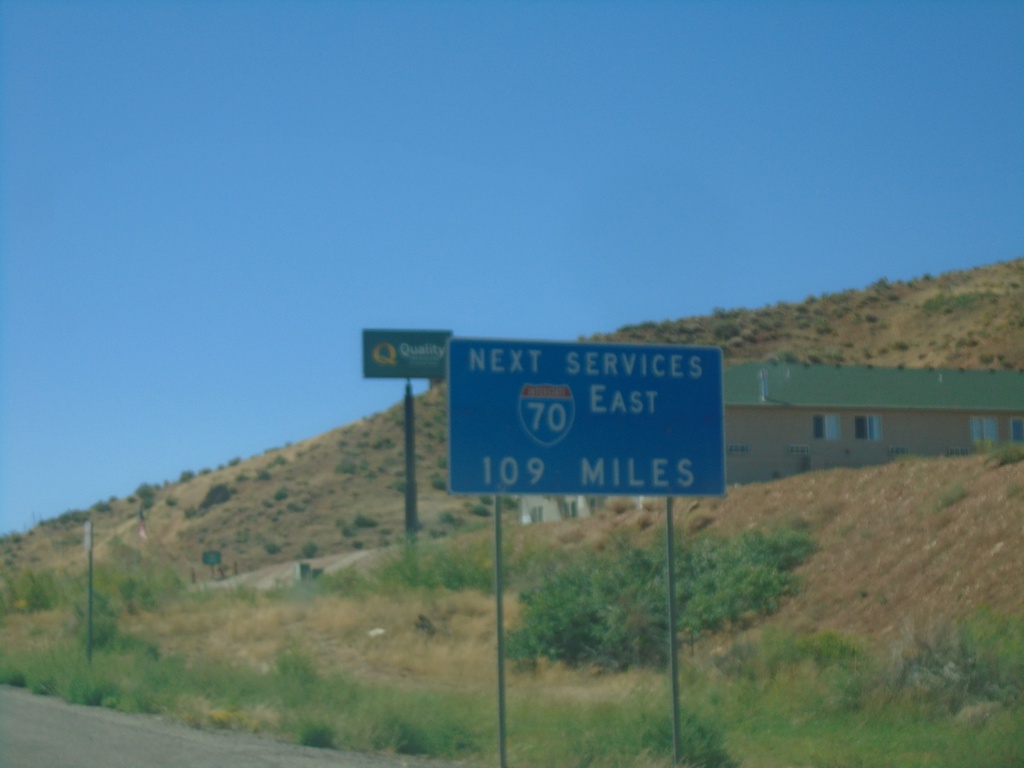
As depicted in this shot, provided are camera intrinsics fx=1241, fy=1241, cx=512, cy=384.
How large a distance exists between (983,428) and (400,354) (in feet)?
89.4

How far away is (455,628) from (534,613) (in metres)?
5.76

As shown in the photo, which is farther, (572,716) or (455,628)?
(455,628)


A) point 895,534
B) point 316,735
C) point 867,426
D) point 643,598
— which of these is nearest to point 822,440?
point 867,426

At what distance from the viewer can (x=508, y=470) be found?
11.5 metres

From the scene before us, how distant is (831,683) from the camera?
17.8 metres

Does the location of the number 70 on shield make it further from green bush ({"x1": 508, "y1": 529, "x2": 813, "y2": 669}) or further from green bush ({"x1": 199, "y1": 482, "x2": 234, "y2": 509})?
green bush ({"x1": 199, "y1": 482, "x2": 234, "y2": 509})

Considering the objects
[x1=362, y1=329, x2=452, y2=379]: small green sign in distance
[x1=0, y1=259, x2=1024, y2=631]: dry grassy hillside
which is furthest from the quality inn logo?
[x1=0, y1=259, x2=1024, y2=631]: dry grassy hillside

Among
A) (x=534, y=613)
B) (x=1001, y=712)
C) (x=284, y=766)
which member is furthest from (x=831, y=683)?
(x=534, y=613)

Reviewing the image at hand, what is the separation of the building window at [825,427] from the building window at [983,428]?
680 centimetres

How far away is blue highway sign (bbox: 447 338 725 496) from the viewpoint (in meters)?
11.4

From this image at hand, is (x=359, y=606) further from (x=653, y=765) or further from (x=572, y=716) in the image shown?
(x=653, y=765)

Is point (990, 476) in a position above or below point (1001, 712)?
above

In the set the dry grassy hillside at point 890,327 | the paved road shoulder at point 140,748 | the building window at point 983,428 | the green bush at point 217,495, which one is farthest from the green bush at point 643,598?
the green bush at point 217,495

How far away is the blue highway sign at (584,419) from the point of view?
1144 cm
